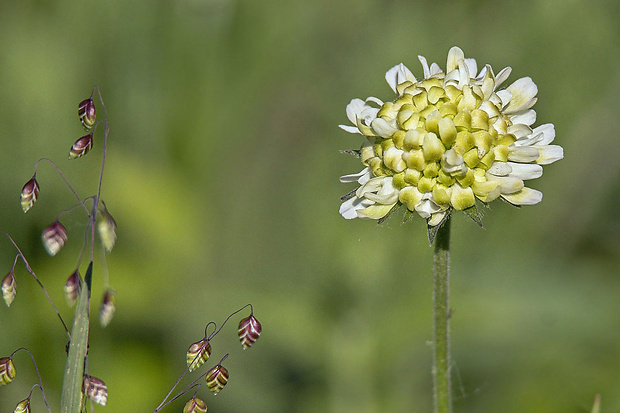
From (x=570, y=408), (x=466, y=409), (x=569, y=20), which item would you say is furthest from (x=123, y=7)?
(x=570, y=408)

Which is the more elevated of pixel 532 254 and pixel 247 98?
pixel 247 98

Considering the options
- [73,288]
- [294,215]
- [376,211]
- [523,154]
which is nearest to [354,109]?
[376,211]

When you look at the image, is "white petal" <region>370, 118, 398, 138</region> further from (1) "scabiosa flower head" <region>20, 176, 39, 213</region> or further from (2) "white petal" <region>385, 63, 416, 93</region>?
(1) "scabiosa flower head" <region>20, 176, 39, 213</region>

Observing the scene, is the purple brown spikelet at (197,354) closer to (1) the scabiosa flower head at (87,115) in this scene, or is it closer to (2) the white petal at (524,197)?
(1) the scabiosa flower head at (87,115)

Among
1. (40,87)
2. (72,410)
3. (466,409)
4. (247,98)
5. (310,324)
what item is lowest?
(72,410)

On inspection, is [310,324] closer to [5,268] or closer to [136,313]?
[136,313]

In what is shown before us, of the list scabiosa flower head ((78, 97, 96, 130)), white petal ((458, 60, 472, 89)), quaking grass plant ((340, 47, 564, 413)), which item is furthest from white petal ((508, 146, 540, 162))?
scabiosa flower head ((78, 97, 96, 130))

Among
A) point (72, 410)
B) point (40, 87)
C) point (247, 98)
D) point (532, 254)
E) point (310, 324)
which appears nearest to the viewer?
point (72, 410)

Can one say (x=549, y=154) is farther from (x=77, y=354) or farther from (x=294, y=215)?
(x=294, y=215)
